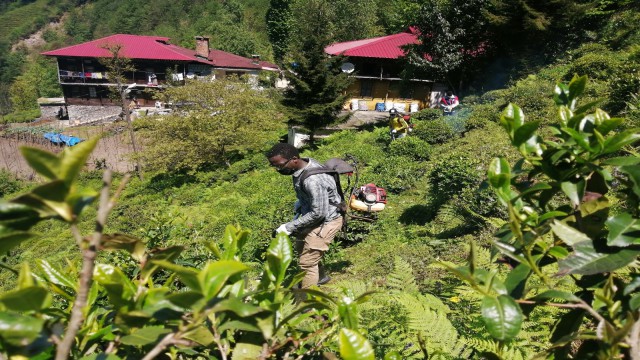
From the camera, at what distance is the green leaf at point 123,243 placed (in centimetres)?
73

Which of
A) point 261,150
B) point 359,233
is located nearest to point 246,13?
point 261,150

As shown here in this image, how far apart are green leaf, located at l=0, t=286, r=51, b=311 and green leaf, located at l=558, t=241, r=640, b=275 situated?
0.86 m

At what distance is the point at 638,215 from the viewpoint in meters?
0.87

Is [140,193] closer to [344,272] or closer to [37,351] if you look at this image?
[344,272]

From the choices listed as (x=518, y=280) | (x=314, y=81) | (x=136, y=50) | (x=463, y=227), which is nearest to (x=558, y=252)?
(x=518, y=280)

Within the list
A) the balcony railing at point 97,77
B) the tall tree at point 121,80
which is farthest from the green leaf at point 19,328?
the balcony railing at point 97,77

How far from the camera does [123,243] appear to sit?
2.44 feet

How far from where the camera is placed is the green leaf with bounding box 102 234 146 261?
0.73 meters

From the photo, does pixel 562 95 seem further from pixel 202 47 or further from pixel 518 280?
pixel 202 47

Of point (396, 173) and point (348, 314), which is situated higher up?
point (348, 314)

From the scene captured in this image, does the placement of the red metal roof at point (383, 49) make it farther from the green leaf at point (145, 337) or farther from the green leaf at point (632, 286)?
the green leaf at point (145, 337)

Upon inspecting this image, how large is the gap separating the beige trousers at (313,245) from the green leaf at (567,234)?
2.93m

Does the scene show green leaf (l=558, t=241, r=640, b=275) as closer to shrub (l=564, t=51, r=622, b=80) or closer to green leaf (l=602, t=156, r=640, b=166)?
green leaf (l=602, t=156, r=640, b=166)

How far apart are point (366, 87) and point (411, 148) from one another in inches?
545
